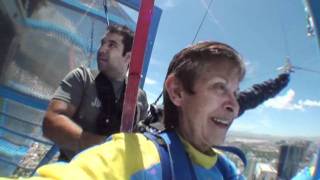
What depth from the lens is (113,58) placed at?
163 centimetres

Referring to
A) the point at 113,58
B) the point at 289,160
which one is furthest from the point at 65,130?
the point at 289,160

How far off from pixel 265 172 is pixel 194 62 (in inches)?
39.5

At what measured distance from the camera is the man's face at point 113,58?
161 centimetres

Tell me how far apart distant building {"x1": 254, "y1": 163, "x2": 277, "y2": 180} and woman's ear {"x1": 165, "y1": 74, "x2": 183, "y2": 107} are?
2.91 feet

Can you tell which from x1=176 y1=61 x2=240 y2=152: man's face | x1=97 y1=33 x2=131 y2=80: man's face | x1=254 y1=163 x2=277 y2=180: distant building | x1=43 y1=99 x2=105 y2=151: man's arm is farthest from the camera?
x1=254 y1=163 x2=277 y2=180: distant building

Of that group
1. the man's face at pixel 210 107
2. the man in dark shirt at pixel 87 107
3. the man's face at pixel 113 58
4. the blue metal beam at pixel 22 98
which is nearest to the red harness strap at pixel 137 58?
the man's face at pixel 210 107

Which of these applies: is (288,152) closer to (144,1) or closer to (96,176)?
(144,1)

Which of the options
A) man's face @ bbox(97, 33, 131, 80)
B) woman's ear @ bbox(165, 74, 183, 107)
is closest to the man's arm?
man's face @ bbox(97, 33, 131, 80)

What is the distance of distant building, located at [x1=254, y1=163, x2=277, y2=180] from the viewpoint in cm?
178

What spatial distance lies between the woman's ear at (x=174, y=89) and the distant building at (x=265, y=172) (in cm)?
89

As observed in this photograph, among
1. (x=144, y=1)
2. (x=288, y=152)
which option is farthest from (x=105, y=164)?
(x=288, y=152)

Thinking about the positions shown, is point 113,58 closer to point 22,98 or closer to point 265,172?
point 265,172

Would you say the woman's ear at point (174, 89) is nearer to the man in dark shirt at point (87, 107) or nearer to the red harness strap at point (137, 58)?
the red harness strap at point (137, 58)

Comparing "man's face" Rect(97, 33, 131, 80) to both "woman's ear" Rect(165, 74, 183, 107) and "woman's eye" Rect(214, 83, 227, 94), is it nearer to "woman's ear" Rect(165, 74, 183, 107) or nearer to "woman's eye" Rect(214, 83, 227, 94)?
"woman's ear" Rect(165, 74, 183, 107)
